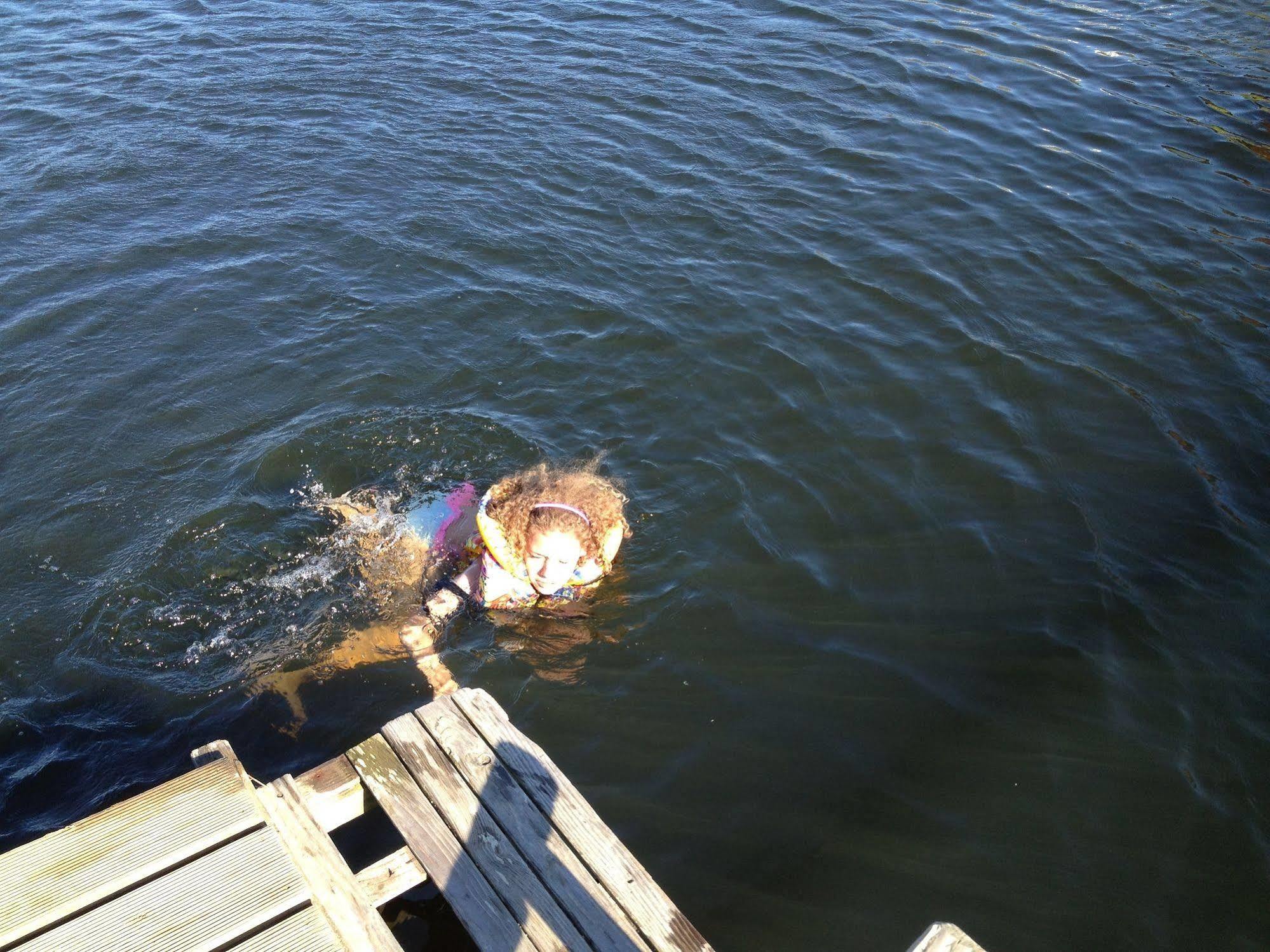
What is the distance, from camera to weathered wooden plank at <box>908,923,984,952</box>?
3.27 meters

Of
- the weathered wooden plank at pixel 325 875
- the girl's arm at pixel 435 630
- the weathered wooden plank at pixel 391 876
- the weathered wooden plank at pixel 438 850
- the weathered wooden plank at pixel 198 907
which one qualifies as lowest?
the girl's arm at pixel 435 630

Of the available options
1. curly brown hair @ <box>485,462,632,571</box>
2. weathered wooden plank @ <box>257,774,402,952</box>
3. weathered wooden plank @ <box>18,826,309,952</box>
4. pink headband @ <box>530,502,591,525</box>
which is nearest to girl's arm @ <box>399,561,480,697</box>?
curly brown hair @ <box>485,462,632,571</box>

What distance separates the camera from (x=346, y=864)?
378cm

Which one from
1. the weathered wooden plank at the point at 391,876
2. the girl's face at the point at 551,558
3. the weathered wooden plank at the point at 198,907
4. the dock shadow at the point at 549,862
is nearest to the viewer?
the weathered wooden plank at the point at 198,907

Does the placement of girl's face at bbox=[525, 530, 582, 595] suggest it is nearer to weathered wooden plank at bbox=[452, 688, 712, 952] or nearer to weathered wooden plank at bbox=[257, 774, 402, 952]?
weathered wooden plank at bbox=[452, 688, 712, 952]

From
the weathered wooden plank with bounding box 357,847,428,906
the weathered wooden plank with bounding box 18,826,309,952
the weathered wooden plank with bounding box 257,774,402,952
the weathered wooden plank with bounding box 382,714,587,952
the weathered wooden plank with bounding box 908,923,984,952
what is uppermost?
the weathered wooden plank with bounding box 18,826,309,952

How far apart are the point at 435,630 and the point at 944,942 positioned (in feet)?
10.3

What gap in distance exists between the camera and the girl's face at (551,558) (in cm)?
494

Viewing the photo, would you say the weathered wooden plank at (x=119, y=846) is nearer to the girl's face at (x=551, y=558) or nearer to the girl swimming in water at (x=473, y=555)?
the girl swimming in water at (x=473, y=555)

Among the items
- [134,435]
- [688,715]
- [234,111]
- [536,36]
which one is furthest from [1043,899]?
[536,36]

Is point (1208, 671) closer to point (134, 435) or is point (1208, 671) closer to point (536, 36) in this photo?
point (134, 435)

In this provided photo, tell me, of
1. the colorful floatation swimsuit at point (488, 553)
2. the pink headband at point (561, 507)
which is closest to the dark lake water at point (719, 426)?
the colorful floatation swimsuit at point (488, 553)

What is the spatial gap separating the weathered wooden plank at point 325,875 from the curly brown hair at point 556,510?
1705 millimetres

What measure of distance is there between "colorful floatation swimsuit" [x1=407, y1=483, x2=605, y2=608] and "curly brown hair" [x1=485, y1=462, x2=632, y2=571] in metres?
0.06
